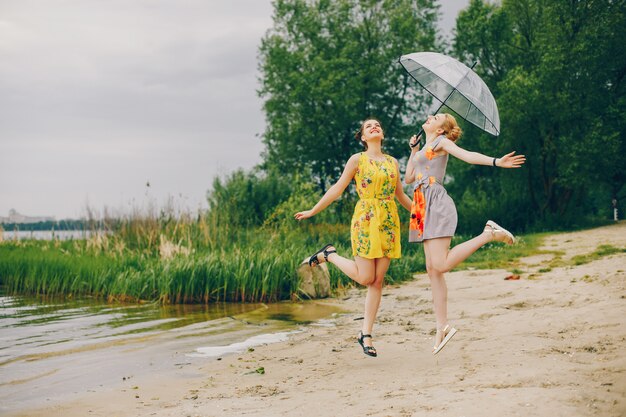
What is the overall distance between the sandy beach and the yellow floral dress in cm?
103

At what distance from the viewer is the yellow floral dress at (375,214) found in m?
5.44

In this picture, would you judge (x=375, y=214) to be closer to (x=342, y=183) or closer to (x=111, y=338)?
(x=342, y=183)

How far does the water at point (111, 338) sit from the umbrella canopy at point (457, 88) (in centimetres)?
343

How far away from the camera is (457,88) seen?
219 inches

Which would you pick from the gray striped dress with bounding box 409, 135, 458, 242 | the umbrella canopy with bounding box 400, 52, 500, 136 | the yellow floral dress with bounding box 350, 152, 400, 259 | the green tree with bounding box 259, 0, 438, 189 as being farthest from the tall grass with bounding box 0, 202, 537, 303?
the green tree with bounding box 259, 0, 438, 189

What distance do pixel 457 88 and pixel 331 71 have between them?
100ft

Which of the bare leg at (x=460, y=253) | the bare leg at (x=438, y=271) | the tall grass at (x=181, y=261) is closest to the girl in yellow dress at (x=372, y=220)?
the bare leg at (x=438, y=271)

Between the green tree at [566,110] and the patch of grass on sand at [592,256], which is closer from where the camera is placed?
the patch of grass on sand at [592,256]

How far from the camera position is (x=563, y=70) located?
25.2 m

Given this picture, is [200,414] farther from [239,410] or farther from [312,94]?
[312,94]

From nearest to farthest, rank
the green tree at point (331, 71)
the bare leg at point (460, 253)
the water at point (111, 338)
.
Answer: the bare leg at point (460, 253) < the water at point (111, 338) < the green tree at point (331, 71)

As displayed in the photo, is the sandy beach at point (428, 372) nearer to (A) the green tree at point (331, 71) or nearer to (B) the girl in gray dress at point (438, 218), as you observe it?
(B) the girl in gray dress at point (438, 218)

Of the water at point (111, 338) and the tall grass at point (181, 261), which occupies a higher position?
the tall grass at point (181, 261)

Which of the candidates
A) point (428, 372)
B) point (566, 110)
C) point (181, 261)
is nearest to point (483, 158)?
point (428, 372)
